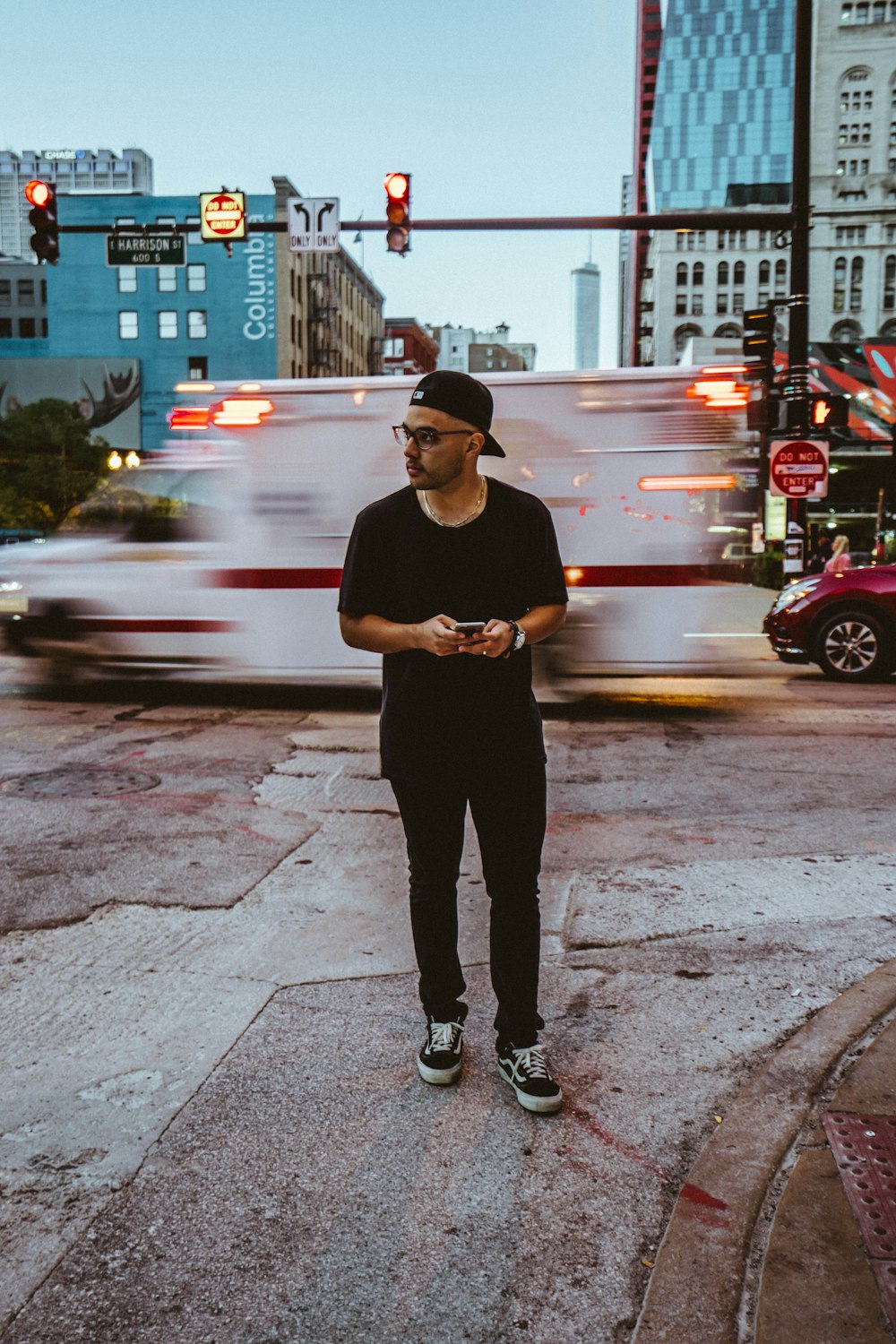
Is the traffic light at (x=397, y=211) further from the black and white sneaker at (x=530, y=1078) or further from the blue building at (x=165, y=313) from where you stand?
the blue building at (x=165, y=313)

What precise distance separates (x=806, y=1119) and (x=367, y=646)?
1.67 meters

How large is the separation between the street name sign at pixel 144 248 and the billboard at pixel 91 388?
156 ft

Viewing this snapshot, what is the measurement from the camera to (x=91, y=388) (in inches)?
2411

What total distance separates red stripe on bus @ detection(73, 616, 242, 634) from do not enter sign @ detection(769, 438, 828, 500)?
304 inches

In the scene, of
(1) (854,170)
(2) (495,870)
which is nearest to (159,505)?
(2) (495,870)

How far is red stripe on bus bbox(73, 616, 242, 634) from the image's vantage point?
9562mm

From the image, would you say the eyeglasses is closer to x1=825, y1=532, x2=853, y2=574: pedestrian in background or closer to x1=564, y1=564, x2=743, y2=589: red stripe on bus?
x1=564, y1=564, x2=743, y2=589: red stripe on bus

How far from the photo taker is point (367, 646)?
2.94m

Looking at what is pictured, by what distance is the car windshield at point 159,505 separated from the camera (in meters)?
9.58

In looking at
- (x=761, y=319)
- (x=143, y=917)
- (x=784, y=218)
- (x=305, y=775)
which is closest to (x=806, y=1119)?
(x=143, y=917)

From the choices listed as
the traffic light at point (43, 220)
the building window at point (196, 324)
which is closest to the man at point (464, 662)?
the traffic light at point (43, 220)

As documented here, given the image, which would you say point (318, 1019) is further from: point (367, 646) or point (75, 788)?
point (75, 788)

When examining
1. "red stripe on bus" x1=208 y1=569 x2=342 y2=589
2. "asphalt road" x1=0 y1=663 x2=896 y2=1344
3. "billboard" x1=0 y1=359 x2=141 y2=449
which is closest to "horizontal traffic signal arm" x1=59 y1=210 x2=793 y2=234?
"red stripe on bus" x1=208 y1=569 x2=342 y2=589

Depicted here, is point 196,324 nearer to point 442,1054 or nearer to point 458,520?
point 458,520
